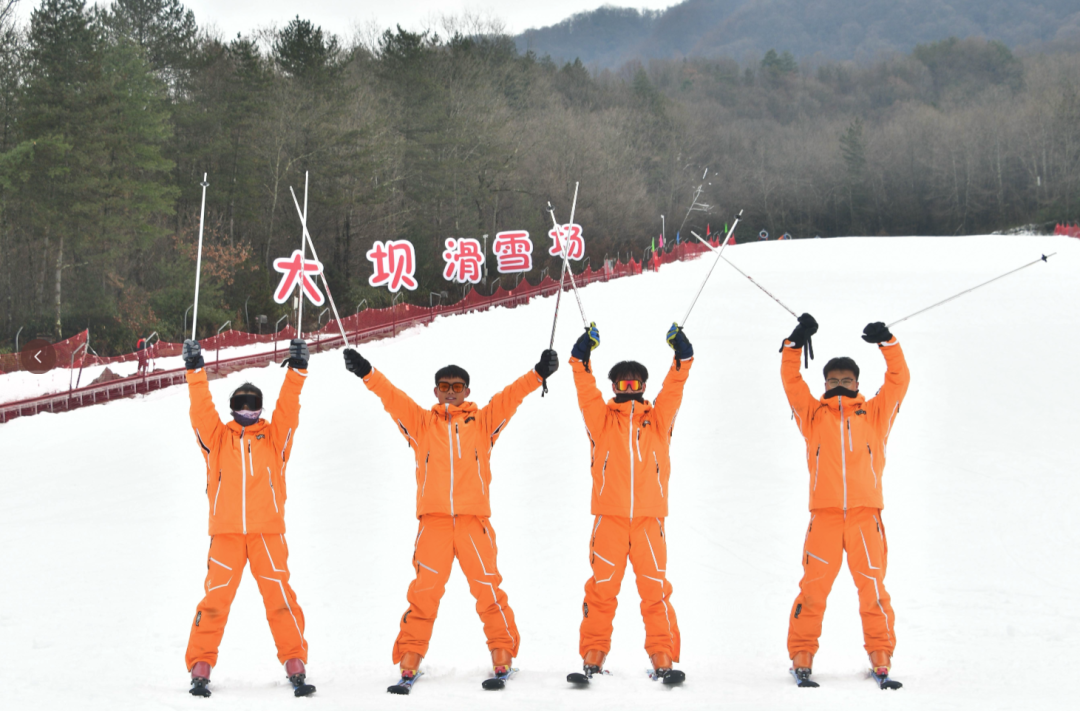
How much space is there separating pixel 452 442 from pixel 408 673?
108cm

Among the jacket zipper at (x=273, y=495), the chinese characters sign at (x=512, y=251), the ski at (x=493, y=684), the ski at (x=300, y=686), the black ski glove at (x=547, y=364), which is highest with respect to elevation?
the chinese characters sign at (x=512, y=251)

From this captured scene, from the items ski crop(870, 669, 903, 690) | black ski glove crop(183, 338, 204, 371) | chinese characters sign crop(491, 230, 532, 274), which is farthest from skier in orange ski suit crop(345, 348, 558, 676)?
chinese characters sign crop(491, 230, 532, 274)

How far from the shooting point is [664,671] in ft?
14.4

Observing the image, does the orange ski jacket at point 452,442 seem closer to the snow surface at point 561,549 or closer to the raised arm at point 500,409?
the raised arm at point 500,409

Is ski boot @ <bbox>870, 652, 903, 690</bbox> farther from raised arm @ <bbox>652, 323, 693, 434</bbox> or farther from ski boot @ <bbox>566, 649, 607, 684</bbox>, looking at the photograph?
raised arm @ <bbox>652, 323, 693, 434</bbox>

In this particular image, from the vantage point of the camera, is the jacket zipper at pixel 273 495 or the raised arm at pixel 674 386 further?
the raised arm at pixel 674 386

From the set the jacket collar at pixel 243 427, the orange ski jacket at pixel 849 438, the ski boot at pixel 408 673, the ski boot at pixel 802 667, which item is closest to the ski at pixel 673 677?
the ski boot at pixel 802 667

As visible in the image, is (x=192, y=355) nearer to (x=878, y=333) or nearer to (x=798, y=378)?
(x=798, y=378)

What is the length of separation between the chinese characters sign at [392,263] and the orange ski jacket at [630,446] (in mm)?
16755

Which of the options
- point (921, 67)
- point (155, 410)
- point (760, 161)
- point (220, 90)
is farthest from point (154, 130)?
point (921, 67)

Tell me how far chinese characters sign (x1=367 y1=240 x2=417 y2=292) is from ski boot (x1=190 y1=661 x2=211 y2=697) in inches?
675

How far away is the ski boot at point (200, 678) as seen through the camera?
4113 millimetres

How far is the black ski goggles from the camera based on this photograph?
14.9ft

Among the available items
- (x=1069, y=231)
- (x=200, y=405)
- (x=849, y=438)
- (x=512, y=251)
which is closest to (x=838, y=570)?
(x=849, y=438)
